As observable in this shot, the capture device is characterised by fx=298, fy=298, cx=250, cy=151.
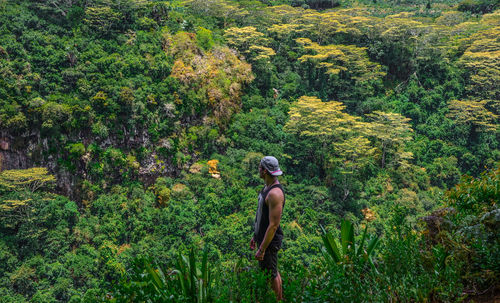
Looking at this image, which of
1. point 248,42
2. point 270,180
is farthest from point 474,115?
point 270,180

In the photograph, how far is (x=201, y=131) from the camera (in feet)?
38.2

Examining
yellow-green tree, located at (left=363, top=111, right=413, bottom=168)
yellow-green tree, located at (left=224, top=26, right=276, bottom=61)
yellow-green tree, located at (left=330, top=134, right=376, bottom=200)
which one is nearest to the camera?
yellow-green tree, located at (left=330, top=134, right=376, bottom=200)

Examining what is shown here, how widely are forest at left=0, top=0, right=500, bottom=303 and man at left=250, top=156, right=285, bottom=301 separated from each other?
20.2 feet

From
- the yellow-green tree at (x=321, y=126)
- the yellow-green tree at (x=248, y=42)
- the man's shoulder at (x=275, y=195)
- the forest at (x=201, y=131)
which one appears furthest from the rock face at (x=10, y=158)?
the man's shoulder at (x=275, y=195)

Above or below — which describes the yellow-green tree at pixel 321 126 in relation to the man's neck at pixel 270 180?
below

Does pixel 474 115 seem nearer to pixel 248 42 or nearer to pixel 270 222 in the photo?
pixel 248 42

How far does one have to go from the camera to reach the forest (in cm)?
883

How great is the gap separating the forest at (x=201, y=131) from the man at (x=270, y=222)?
20.2ft

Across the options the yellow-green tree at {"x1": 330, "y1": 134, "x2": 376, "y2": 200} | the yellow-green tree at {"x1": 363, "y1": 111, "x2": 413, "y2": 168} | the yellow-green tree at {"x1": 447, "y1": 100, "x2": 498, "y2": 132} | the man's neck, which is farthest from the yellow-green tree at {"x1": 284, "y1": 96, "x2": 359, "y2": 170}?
the man's neck

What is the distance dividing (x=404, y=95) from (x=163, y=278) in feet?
53.8

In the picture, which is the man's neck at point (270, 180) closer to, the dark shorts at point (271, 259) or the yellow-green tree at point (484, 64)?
the dark shorts at point (271, 259)

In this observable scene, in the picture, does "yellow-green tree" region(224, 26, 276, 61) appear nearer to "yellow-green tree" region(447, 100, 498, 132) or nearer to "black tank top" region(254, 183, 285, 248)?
"yellow-green tree" region(447, 100, 498, 132)

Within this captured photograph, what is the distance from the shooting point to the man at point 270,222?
5.90ft

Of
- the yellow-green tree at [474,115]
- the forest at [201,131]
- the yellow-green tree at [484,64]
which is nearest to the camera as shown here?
the forest at [201,131]
